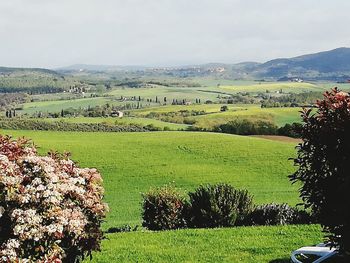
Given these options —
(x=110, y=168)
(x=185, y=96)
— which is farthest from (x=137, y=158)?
(x=185, y=96)

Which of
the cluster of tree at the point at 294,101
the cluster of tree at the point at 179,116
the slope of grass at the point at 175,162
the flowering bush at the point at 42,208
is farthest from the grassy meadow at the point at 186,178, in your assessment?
the cluster of tree at the point at 294,101

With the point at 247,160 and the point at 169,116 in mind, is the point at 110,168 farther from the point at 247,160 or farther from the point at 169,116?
the point at 169,116

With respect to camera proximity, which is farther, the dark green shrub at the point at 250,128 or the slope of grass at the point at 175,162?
the dark green shrub at the point at 250,128

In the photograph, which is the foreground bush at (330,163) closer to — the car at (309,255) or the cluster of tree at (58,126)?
the car at (309,255)

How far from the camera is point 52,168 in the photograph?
10.1 metres

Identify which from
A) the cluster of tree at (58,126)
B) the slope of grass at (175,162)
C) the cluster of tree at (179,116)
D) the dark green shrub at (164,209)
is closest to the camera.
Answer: the dark green shrub at (164,209)

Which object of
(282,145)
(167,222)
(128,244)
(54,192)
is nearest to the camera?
(54,192)

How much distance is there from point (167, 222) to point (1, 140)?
34.3 ft

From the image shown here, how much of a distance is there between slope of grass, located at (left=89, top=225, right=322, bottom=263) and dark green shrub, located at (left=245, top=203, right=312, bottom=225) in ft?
5.75

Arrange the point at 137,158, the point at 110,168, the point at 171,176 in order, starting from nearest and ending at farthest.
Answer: the point at 171,176, the point at 110,168, the point at 137,158

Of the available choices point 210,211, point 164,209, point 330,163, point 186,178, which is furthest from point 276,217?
point 186,178

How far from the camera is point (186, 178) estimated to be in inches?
1916

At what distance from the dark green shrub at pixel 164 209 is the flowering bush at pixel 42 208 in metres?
9.12

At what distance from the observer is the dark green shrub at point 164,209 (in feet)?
65.8
